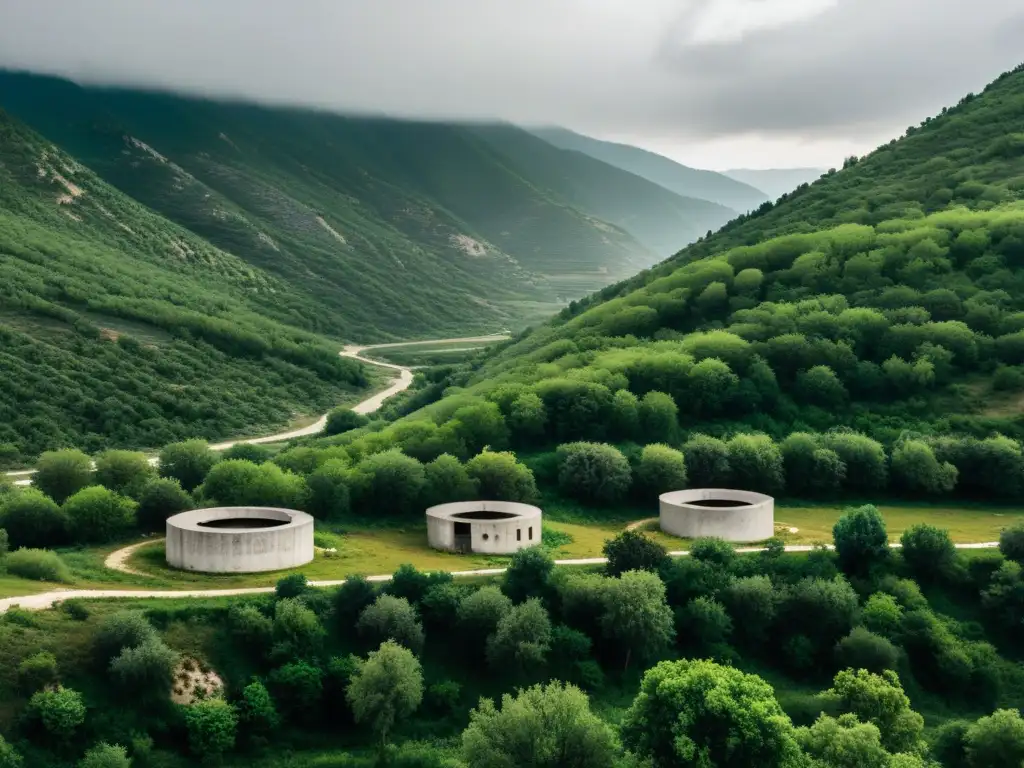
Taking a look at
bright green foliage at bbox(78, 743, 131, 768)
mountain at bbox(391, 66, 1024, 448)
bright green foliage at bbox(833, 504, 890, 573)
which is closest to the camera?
bright green foliage at bbox(78, 743, 131, 768)

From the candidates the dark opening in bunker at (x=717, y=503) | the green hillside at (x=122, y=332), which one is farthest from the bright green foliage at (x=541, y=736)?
the green hillside at (x=122, y=332)

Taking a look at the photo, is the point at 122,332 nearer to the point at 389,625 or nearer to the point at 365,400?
the point at 365,400

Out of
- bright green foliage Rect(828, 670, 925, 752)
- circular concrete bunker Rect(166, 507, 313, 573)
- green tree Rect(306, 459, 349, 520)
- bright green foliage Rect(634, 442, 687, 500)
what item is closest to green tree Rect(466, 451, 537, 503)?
bright green foliage Rect(634, 442, 687, 500)

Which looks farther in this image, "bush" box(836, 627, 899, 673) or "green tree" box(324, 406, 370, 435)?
"green tree" box(324, 406, 370, 435)

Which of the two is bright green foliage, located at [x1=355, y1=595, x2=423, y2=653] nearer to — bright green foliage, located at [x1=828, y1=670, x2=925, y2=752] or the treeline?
the treeline

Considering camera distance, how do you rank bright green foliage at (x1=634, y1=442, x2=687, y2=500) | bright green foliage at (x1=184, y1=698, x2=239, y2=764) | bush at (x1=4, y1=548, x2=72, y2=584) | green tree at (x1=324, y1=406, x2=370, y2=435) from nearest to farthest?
bright green foliage at (x1=184, y1=698, x2=239, y2=764), bush at (x1=4, y1=548, x2=72, y2=584), bright green foliage at (x1=634, y1=442, x2=687, y2=500), green tree at (x1=324, y1=406, x2=370, y2=435)

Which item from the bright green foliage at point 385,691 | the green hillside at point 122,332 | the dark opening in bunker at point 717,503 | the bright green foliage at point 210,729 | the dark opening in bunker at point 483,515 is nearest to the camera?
the bright green foliage at point 210,729

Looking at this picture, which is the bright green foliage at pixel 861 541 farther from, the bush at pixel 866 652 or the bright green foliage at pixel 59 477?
the bright green foliage at pixel 59 477
